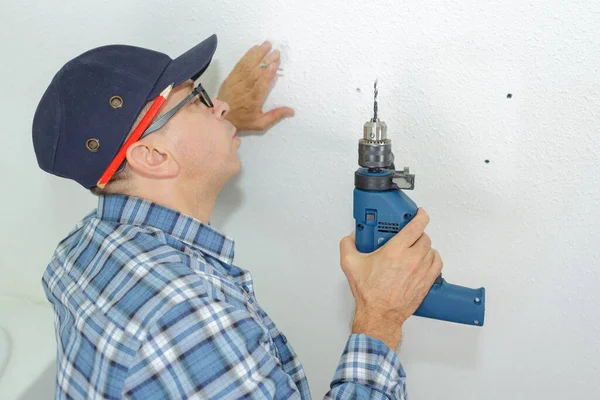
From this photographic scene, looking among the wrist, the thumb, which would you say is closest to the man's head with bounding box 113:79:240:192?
the thumb

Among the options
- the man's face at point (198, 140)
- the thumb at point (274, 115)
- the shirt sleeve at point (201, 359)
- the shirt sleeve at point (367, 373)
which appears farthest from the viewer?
the thumb at point (274, 115)

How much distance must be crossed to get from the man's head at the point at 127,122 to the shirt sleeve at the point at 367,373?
1.33ft

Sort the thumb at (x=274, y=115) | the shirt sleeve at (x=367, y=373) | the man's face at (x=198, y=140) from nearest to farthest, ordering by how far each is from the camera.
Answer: the shirt sleeve at (x=367, y=373)
the man's face at (x=198, y=140)
the thumb at (x=274, y=115)

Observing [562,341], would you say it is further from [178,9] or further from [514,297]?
[178,9]

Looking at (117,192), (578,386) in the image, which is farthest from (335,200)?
(578,386)

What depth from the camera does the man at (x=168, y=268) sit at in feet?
2.41

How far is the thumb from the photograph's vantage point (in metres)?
1.10

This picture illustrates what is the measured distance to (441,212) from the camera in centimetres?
107

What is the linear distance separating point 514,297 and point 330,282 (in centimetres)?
41

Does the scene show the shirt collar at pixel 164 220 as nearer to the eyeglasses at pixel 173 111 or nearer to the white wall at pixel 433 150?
the eyeglasses at pixel 173 111

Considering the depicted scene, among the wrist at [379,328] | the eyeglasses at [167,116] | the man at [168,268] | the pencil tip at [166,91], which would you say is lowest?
the wrist at [379,328]

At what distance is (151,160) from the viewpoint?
3.03ft

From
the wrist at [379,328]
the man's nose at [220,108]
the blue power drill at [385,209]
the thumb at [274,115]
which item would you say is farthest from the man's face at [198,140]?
the wrist at [379,328]

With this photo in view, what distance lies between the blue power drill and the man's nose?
0.29m
